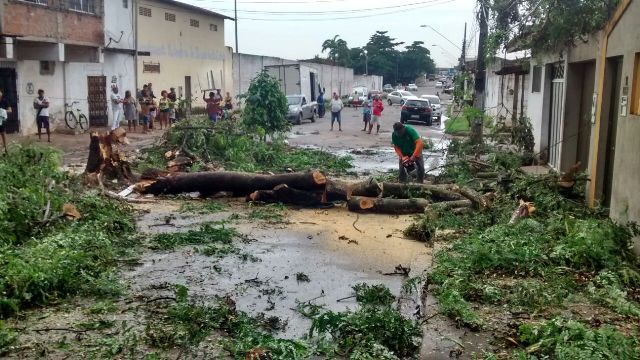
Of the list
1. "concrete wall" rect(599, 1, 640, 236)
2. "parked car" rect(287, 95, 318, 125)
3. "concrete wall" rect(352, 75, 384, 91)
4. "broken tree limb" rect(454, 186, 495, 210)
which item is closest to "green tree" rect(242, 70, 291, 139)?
"broken tree limb" rect(454, 186, 495, 210)

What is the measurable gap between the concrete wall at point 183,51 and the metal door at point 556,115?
2096cm

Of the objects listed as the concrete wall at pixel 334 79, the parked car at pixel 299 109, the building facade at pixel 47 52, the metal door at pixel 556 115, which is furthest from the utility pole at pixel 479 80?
the concrete wall at pixel 334 79

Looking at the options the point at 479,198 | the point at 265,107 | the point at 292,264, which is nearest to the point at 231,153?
the point at 265,107

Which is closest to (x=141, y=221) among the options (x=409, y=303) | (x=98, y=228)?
(x=98, y=228)

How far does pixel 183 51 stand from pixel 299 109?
8137 millimetres

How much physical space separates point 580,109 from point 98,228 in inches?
368

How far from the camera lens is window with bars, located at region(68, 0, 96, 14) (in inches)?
896

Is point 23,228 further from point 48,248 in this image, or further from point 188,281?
point 188,281

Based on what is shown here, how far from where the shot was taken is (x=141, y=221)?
1014cm

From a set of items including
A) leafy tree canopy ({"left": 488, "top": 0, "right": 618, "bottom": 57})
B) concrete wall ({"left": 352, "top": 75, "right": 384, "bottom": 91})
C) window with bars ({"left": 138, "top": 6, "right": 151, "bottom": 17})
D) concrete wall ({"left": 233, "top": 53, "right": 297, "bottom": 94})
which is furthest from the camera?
concrete wall ({"left": 352, "top": 75, "right": 384, "bottom": 91})

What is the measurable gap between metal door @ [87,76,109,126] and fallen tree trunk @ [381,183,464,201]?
59.2ft

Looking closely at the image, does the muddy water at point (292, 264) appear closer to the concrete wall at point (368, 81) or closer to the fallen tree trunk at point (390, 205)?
the fallen tree trunk at point (390, 205)

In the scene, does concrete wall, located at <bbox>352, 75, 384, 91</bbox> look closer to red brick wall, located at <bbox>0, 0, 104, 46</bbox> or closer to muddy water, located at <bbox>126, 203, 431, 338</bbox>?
red brick wall, located at <bbox>0, 0, 104, 46</bbox>

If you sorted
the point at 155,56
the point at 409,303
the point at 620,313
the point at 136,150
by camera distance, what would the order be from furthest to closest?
the point at 155,56
the point at 136,150
the point at 409,303
the point at 620,313
